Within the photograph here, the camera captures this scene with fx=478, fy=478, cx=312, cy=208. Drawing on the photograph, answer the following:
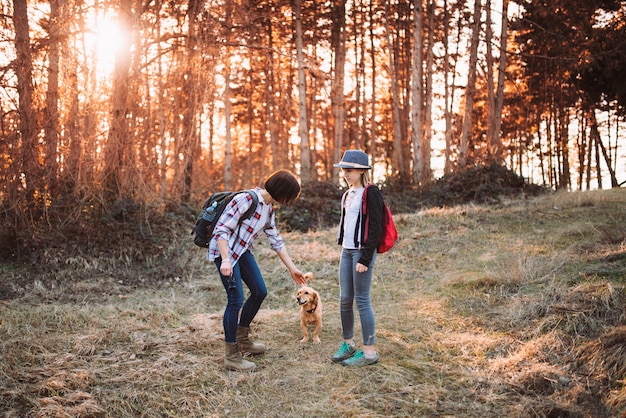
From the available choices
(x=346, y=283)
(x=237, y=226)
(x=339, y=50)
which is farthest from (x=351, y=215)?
(x=339, y=50)

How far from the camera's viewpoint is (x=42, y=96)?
7961mm

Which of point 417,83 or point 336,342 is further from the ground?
point 417,83

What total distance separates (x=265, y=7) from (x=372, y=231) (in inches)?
675

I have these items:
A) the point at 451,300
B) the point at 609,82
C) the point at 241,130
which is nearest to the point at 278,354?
the point at 451,300

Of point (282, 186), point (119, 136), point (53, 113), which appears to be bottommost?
Answer: point (282, 186)

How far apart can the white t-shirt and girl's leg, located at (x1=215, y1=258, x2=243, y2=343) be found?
999mm

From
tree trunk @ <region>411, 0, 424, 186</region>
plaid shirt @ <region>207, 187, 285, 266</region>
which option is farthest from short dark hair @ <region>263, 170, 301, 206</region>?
tree trunk @ <region>411, 0, 424, 186</region>

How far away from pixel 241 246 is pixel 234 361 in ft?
3.59

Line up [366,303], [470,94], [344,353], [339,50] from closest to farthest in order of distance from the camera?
[366,303], [344,353], [470,94], [339,50]

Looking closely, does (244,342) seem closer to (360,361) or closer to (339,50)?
(360,361)

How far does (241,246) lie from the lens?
165 inches

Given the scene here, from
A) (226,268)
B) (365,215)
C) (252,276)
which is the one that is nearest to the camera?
(226,268)

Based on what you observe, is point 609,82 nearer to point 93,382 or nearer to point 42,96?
point 42,96

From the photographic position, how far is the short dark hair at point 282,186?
4094 millimetres
